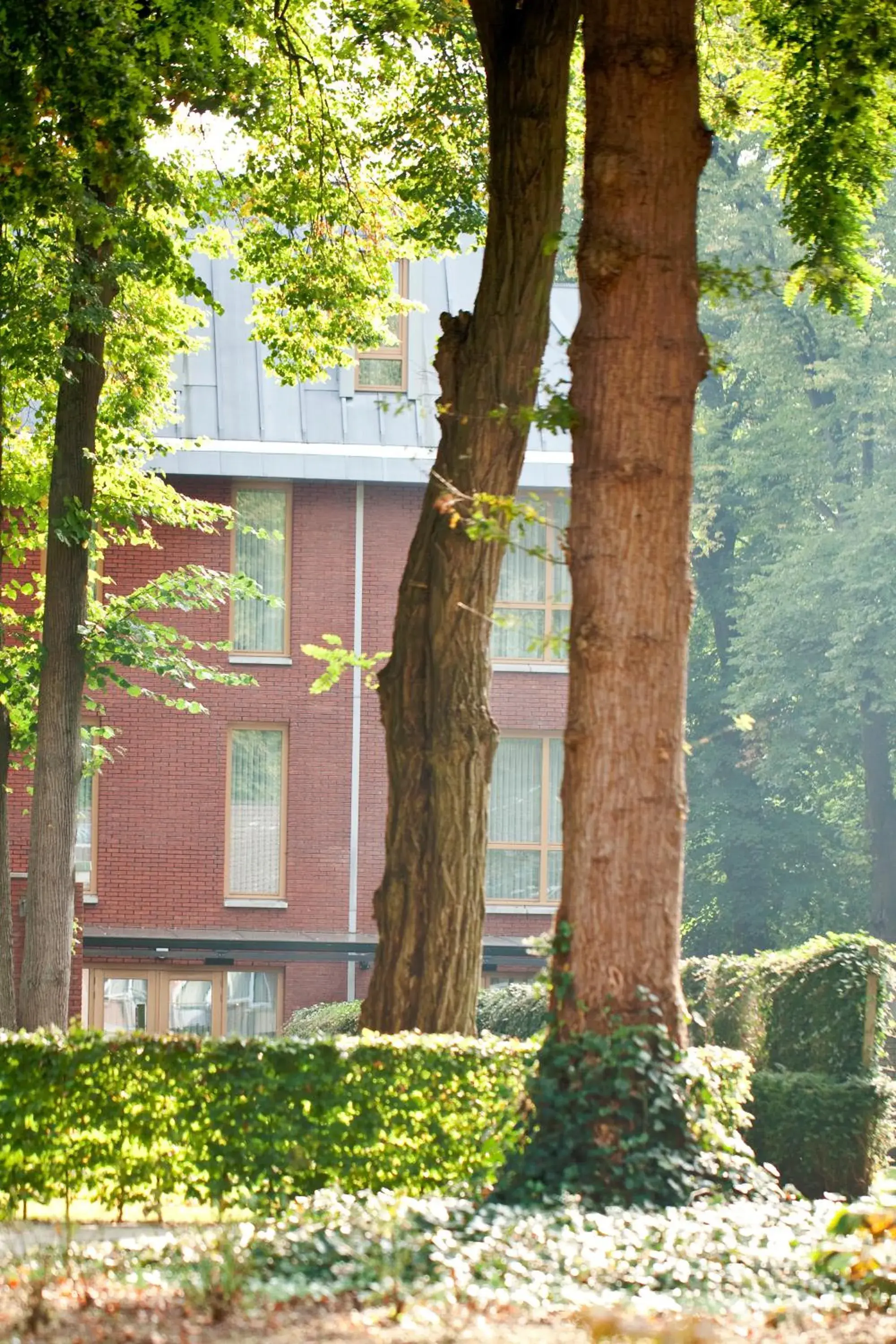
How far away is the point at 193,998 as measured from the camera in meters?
28.2

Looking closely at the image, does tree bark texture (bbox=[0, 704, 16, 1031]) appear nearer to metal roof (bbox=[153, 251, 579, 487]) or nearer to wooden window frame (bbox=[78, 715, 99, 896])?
wooden window frame (bbox=[78, 715, 99, 896])

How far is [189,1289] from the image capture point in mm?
5695

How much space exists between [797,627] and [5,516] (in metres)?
22.7

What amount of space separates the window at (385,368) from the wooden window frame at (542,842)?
231 inches

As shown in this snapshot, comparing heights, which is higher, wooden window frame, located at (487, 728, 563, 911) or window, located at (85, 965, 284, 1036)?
wooden window frame, located at (487, 728, 563, 911)

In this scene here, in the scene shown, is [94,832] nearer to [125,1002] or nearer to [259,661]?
[125,1002]

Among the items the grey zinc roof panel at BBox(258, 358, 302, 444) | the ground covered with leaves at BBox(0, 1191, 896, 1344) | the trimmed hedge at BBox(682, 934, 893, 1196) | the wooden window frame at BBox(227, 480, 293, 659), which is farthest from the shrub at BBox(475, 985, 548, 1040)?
the ground covered with leaves at BBox(0, 1191, 896, 1344)

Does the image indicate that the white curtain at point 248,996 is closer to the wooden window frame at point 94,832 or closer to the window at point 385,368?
the wooden window frame at point 94,832

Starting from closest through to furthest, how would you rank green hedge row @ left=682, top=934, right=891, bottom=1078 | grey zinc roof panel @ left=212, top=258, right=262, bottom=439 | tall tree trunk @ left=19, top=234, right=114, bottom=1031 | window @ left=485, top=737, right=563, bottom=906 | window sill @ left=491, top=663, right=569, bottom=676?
green hedge row @ left=682, top=934, right=891, bottom=1078 → tall tree trunk @ left=19, top=234, right=114, bottom=1031 → grey zinc roof panel @ left=212, top=258, right=262, bottom=439 → window sill @ left=491, top=663, right=569, bottom=676 → window @ left=485, top=737, right=563, bottom=906

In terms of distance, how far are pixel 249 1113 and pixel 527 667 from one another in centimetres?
1960

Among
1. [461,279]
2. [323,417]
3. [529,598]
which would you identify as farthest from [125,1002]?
[461,279]

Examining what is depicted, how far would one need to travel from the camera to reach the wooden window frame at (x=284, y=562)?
2866 cm

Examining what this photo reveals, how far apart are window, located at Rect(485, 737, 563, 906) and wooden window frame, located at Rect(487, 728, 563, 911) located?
0.01 metres

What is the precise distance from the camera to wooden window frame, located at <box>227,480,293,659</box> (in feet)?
94.0
